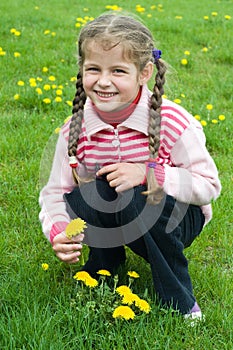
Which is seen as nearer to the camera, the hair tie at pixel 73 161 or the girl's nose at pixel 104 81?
the girl's nose at pixel 104 81

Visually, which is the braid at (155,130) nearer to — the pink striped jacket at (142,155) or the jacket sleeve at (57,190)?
the pink striped jacket at (142,155)

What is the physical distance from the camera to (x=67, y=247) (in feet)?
7.91

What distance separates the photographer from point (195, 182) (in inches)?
95.0

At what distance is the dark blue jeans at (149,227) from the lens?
7.82ft

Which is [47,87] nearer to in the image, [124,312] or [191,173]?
[191,173]

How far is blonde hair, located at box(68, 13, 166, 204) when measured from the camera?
236cm

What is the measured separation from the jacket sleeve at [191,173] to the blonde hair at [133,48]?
2.9 inches

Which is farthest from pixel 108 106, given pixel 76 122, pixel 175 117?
pixel 175 117

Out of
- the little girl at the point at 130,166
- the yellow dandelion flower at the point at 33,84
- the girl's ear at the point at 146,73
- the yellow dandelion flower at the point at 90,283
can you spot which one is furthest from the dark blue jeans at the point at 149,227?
the yellow dandelion flower at the point at 33,84

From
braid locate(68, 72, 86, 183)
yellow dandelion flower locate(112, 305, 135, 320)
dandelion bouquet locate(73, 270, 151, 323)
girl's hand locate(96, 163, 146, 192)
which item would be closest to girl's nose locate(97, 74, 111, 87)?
braid locate(68, 72, 86, 183)

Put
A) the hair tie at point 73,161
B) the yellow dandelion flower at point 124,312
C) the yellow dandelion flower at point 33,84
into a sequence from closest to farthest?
the yellow dandelion flower at point 124,312 < the hair tie at point 73,161 < the yellow dandelion flower at point 33,84

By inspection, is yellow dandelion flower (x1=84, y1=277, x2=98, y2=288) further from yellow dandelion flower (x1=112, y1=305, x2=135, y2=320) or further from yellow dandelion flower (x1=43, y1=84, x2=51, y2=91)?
yellow dandelion flower (x1=43, y1=84, x2=51, y2=91)

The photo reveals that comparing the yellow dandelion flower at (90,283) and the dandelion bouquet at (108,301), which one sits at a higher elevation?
the yellow dandelion flower at (90,283)

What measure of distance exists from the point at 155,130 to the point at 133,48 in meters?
0.34
